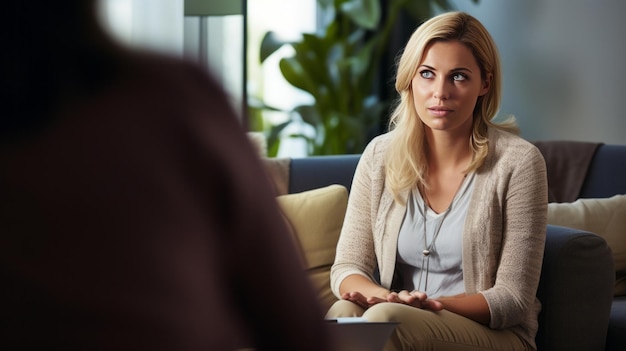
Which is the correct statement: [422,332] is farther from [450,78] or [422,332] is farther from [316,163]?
[316,163]

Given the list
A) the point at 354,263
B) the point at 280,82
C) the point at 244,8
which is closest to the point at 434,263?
the point at 354,263

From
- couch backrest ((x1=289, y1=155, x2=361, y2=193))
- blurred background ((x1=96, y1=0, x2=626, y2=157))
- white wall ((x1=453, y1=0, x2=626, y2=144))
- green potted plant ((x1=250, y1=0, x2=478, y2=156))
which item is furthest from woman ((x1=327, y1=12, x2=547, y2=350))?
green potted plant ((x1=250, y1=0, x2=478, y2=156))

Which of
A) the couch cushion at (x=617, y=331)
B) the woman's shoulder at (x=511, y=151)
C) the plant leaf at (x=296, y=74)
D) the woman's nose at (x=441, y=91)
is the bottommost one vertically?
the couch cushion at (x=617, y=331)

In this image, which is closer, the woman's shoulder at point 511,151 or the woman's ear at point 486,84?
the woman's shoulder at point 511,151

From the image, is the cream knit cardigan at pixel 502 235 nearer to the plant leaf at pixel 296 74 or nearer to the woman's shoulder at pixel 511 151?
the woman's shoulder at pixel 511 151

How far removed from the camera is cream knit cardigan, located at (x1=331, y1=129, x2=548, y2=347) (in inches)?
88.7

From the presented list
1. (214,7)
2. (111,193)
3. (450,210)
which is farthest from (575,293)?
(111,193)

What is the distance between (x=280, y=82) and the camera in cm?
491

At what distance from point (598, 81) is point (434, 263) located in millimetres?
1813

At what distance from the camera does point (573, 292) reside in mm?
2406

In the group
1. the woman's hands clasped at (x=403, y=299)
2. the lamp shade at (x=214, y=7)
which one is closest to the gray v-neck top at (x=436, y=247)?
the woman's hands clasped at (x=403, y=299)

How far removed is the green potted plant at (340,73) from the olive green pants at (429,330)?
2.29m

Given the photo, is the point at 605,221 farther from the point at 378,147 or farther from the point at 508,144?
the point at 378,147

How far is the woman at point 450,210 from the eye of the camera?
2.24 meters
